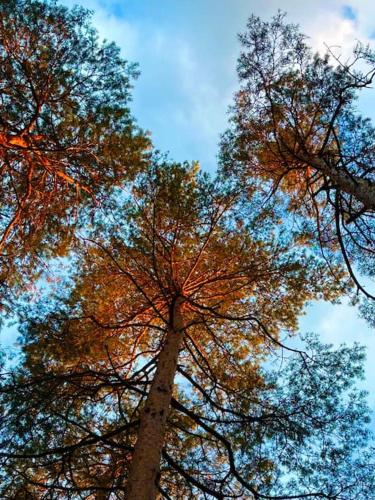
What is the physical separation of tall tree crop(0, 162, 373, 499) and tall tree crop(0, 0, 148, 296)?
26.4 inches

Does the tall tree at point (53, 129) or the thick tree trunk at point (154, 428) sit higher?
the tall tree at point (53, 129)

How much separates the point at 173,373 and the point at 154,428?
974 millimetres

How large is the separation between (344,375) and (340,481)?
1.38 meters

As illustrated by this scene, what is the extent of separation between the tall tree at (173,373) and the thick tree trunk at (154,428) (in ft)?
0.04

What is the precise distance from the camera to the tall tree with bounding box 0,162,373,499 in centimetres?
542

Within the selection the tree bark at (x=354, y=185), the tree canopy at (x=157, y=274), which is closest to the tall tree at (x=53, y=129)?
the tree canopy at (x=157, y=274)

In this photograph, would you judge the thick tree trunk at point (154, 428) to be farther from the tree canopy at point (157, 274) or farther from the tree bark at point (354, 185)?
the tree bark at point (354, 185)

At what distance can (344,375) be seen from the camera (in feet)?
20.8

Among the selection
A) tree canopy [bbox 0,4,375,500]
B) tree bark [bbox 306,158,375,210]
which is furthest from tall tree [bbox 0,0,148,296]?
tree bark [bbox 306,158,375,210]

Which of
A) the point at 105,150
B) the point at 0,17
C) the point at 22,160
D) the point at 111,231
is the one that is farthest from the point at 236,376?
the point at 0,17

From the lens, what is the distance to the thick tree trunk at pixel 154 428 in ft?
13.8

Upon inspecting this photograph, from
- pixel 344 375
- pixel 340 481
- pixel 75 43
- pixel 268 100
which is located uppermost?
pixel 268 100

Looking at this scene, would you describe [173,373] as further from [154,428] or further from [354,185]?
[354,185]

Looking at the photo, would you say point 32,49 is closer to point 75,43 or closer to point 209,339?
point 75,43
